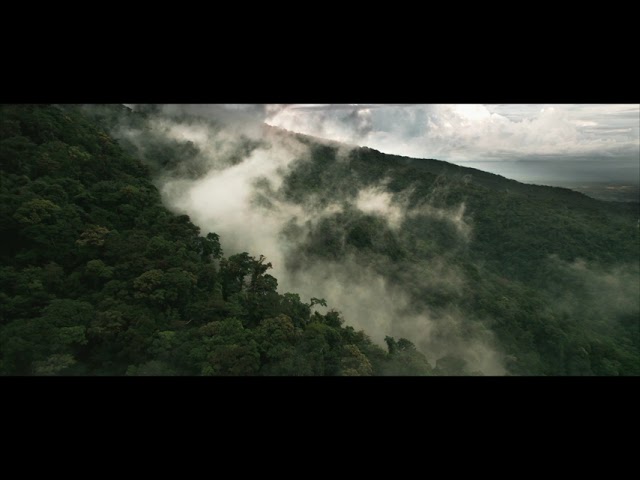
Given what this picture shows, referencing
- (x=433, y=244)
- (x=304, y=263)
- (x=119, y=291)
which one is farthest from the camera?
(x=433, y=244)

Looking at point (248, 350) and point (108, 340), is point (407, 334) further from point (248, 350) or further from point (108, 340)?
point (108, 340)

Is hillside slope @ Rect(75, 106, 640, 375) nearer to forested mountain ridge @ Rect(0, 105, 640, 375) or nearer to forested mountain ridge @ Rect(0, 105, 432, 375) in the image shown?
forested mountain ridge @ Rect(0, 105, 640, 375)

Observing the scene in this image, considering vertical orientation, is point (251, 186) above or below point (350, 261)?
above

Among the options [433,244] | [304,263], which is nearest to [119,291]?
[304,263]

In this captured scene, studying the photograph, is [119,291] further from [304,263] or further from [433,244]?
[433,244]

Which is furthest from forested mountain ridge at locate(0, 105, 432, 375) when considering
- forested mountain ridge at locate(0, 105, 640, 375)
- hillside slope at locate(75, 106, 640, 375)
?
hillside slope at locate(75, 106, 640, 375)

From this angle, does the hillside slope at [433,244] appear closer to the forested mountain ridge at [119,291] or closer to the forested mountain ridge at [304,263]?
the forested mountain ridge at [304,263]
